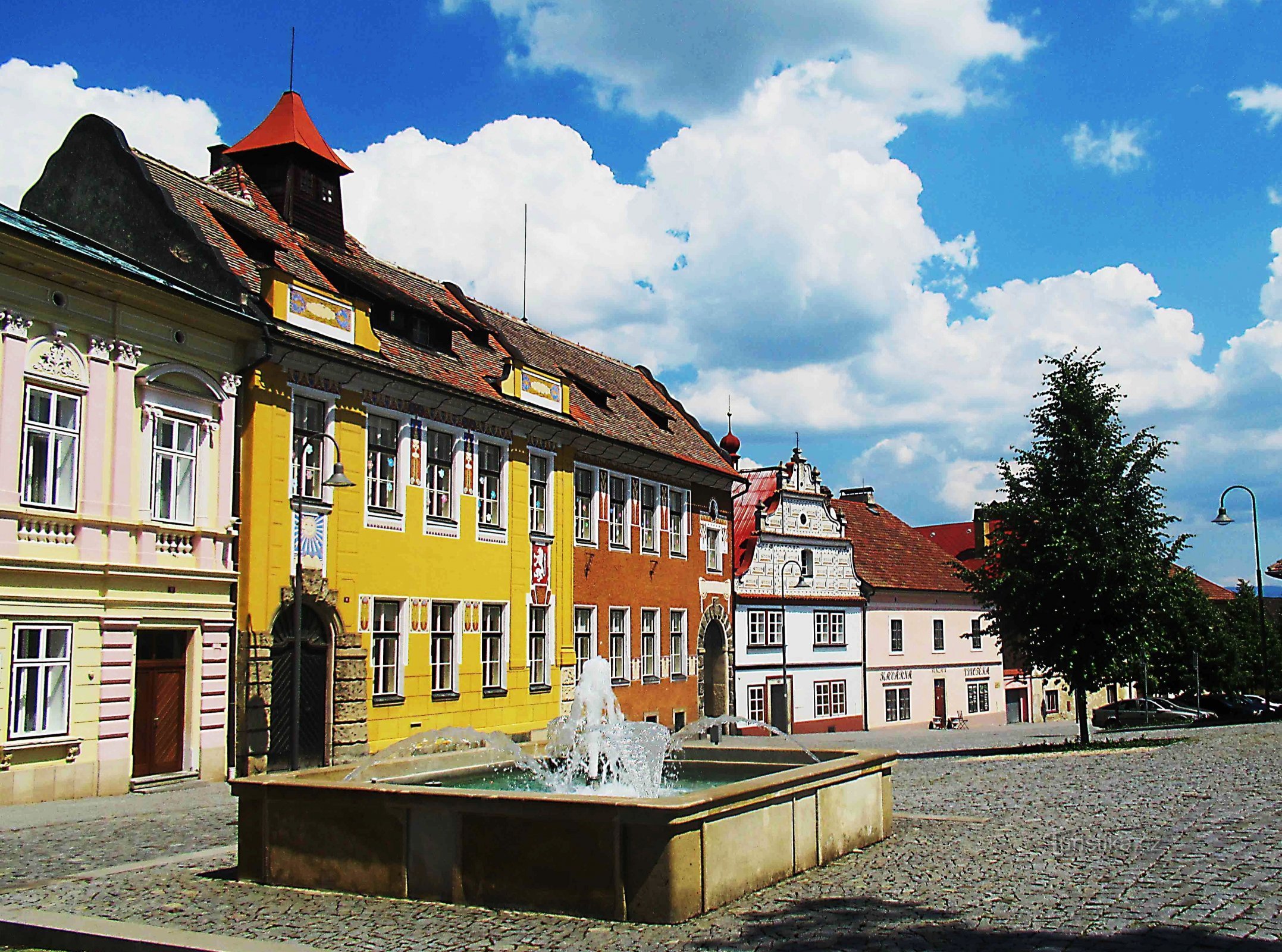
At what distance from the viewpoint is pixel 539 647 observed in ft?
98.4

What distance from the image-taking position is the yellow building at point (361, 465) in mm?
22062

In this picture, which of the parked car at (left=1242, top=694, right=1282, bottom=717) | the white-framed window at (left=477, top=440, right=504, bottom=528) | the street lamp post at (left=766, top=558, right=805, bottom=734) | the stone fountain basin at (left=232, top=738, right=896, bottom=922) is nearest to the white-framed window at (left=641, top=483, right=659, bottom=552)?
the white-framed window at (left=477, top=440, right=504, bottom=528)

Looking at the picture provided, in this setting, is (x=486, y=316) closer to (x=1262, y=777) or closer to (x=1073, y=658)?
(x=1073, y=658)

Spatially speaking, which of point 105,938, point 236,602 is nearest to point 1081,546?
point 236,602

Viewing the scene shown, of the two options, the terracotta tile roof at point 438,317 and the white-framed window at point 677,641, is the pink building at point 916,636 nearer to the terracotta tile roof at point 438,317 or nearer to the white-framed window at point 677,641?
the terracotta tile roof at point 438,317

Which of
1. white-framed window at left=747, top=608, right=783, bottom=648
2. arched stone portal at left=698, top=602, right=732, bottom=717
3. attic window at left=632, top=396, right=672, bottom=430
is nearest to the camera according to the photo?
attic window at left=632, top=396, right=672, bottom=430

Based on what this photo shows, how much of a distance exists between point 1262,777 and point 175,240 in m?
20.4

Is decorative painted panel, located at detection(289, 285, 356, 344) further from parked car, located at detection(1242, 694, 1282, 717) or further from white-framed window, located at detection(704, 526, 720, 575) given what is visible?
parked car, located at detection(1242, 694, 1282, 717)

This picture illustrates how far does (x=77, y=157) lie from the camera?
936 inches

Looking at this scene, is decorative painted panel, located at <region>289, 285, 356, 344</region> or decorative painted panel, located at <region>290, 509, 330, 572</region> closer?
decorative painted panel, located at <region>290, 509, 330, 572</region>

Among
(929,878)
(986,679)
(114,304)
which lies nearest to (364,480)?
(114,304)

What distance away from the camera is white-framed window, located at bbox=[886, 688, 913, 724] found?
50531 millimetres

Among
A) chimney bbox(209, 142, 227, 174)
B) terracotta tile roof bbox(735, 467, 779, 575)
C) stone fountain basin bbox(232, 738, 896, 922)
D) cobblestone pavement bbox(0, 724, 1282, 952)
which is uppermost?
chimney bbox(209, 142, 227, 174)

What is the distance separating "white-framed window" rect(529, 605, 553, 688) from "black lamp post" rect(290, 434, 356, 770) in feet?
24.8
